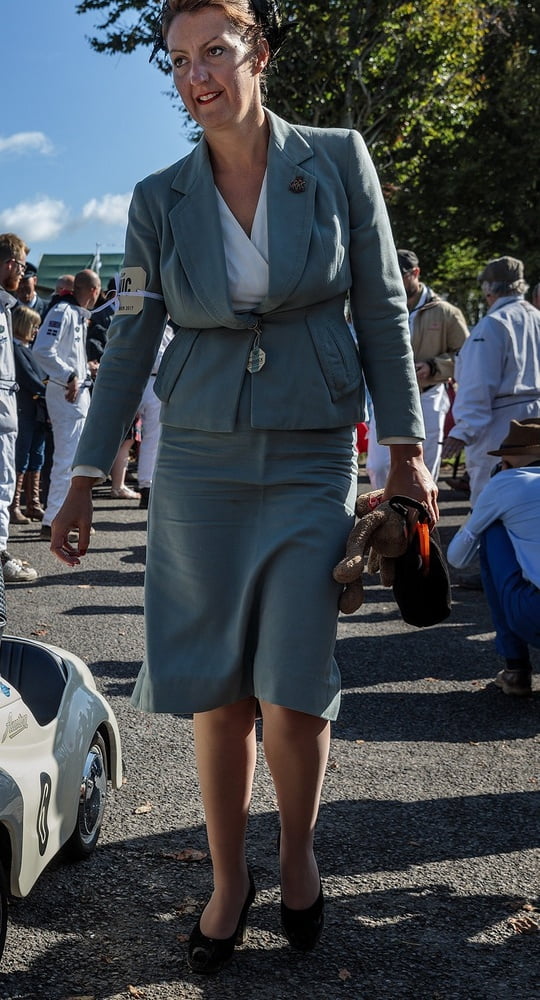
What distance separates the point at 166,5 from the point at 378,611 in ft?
17.2

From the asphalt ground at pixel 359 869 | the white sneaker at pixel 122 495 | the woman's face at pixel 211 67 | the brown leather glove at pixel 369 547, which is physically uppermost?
the woman's face at pixel 211 67

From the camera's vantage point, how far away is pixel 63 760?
3.18m

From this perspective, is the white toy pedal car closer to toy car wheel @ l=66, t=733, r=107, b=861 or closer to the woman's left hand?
toy car wheel @ l=66, t=733, r=107, b=861

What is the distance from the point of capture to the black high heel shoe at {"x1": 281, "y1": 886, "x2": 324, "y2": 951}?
283 centimetres

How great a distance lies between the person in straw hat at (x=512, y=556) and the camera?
512 centimetres

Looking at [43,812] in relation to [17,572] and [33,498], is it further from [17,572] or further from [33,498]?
[33,498]

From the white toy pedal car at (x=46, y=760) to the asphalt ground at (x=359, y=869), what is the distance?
182mm

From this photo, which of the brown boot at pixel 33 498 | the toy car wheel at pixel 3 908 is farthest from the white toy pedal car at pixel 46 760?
the brown boot at pixel 33 498

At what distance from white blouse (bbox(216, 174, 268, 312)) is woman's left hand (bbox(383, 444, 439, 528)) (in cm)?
49

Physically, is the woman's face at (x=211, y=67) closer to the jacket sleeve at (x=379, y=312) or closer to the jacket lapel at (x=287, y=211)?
the jacket lapel at (x=287, y=211)

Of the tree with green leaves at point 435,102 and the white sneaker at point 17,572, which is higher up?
the tree with green leaves at point 435,102

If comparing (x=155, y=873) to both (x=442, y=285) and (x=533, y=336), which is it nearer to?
(x=533, y=336)

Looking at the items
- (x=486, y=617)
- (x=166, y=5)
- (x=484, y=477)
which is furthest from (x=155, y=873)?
(x=484, y=477)

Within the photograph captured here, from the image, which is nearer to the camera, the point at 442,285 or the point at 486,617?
the point at 486,617
